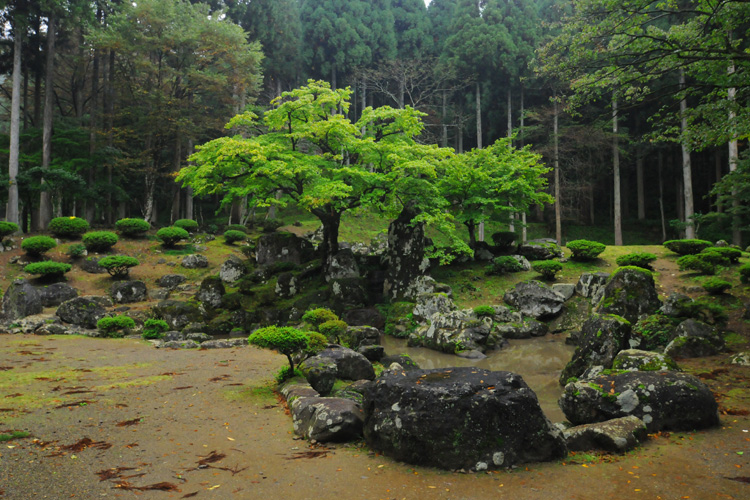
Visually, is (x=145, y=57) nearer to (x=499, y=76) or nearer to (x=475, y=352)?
(x=499, y=76)

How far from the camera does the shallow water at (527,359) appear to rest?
9174 mm

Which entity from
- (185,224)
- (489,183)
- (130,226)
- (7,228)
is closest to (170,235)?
(130,226)

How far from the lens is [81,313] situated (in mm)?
14227

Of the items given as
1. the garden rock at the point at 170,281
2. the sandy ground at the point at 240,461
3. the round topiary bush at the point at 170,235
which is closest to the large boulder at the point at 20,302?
the garden rock at the point at 170,281

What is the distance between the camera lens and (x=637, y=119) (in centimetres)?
2948

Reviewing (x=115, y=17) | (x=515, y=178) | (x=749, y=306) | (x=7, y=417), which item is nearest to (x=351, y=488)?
(x=7, y=417)

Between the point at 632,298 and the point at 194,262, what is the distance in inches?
721

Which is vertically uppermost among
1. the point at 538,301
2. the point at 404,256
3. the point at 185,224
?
the point at 185,224

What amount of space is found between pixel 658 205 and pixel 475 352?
2793 cm

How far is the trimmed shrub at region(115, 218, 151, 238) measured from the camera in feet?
75.9

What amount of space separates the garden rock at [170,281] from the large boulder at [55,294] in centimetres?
321

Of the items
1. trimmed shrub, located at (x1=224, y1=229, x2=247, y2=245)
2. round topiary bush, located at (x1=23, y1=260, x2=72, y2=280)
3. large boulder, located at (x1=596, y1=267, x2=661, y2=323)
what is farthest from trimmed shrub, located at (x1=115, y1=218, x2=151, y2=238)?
large boulder, located at (x1=596, y1=267, x2=661, y2=323)

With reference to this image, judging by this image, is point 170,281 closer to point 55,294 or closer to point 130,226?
point 55,294

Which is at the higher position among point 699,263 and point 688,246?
point 688,246
